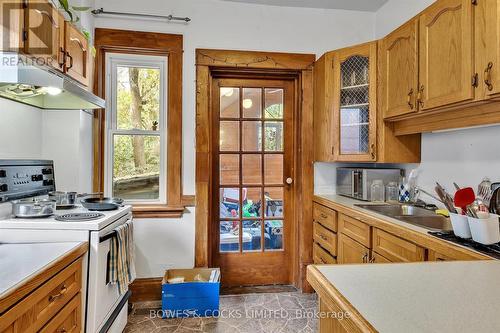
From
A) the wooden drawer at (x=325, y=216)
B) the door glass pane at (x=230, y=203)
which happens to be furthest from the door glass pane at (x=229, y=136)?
the wooden drawer at (x=325, y=216)

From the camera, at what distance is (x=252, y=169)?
292 cm

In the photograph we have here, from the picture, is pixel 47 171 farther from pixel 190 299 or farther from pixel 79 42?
pixel 190 299

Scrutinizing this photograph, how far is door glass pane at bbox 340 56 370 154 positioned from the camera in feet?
8.05

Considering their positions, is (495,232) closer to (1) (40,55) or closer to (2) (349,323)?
(2) (349,323)

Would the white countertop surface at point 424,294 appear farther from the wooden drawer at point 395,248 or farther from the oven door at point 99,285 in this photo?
the oven door at point 99,285

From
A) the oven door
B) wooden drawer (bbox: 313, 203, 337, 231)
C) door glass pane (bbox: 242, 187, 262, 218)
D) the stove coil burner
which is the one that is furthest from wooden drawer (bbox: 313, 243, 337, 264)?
the stove coil burner

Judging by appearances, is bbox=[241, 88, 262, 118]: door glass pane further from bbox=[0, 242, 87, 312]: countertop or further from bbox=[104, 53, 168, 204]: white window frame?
bbox=[0, 242, 87, 312]: countertop

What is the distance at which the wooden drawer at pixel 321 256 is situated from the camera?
2.44 m

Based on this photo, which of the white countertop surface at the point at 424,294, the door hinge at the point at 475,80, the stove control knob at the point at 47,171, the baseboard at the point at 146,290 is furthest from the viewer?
the baseboard at the point at 146,290

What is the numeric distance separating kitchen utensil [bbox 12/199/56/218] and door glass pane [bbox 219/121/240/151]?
152 centimetres

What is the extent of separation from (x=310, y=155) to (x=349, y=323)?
7.42 feet

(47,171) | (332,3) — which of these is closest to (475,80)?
(332,3)

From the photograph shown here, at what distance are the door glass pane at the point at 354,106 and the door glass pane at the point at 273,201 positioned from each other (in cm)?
78

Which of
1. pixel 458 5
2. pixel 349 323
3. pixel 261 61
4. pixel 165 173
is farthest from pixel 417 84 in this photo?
pixel 165 173
